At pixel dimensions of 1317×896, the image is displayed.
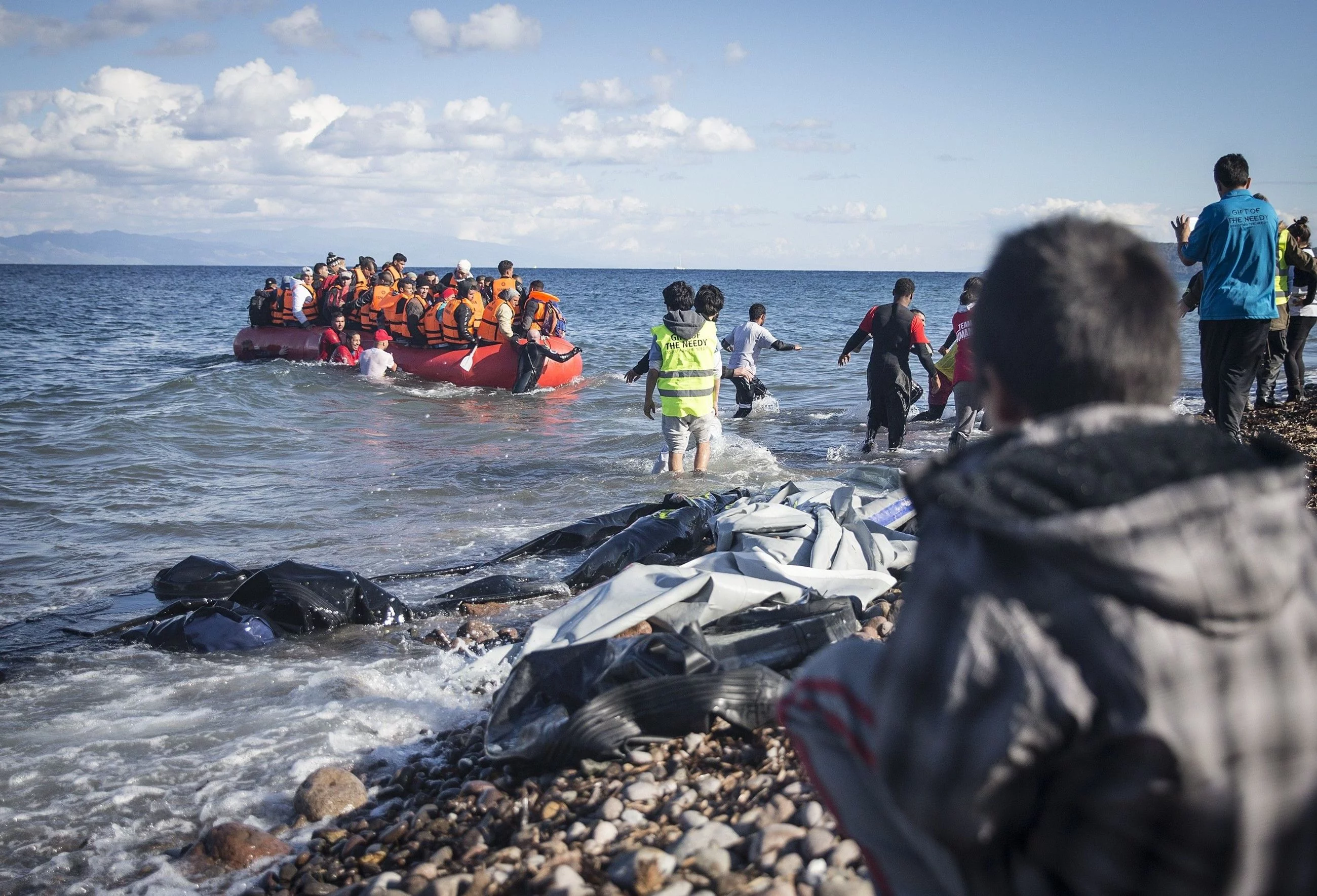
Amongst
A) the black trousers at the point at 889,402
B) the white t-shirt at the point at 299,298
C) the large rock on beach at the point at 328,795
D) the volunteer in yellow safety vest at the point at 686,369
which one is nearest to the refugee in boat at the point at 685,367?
the volunteer in yellow safety vest at the point at 686,369

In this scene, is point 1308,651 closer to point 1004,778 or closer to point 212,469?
point 1004,778

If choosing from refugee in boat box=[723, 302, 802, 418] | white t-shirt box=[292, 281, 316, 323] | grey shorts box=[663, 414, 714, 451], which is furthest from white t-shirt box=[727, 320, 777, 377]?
white t-shirt box=[292, 281, 316, 323]

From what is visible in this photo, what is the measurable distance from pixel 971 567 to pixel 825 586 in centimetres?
329

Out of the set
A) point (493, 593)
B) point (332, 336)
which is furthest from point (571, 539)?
point (332, 336)

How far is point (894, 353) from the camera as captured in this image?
32.7 ft

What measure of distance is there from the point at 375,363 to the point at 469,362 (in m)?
2.04

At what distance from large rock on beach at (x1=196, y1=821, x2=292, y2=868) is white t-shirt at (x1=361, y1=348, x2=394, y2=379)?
15.3 metres

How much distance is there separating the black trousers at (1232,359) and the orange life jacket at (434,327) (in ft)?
43.9

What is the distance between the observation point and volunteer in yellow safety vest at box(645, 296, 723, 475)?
830 centimetres

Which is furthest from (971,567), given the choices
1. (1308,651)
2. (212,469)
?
(212,469)

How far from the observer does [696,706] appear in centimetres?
328

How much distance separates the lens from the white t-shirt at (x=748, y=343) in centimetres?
1244

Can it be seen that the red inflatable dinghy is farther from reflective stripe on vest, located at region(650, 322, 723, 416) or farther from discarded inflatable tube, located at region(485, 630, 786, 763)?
discarded inflatable tube, located at region(485, 630, 786, 763)

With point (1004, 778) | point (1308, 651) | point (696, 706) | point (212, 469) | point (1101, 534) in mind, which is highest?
point (1101, 534)
